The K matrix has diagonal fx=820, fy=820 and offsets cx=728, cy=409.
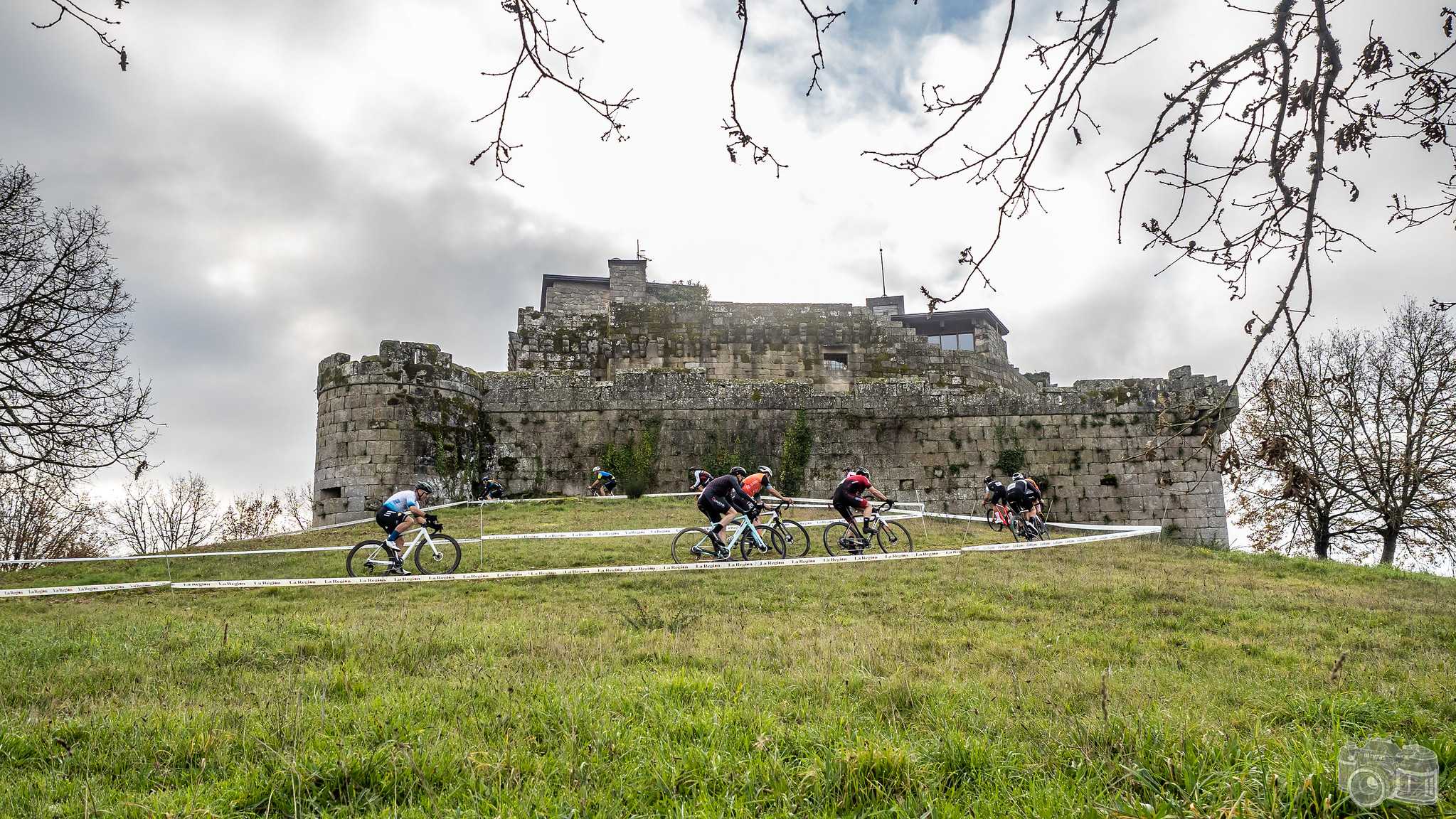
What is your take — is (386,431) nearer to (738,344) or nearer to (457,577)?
(457,577)

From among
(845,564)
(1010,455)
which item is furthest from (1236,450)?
(1010,455)

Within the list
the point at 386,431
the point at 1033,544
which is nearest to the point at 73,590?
the point at 386,431

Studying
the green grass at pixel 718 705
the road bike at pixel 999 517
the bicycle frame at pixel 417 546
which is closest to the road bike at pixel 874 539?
the road bike at pixel 999 517

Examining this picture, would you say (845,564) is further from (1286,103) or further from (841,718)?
(1286,103)

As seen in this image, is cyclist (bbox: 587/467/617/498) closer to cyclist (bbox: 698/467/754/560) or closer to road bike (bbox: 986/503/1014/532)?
cyclist (bbox: 698/467/754/560)

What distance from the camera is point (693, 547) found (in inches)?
481

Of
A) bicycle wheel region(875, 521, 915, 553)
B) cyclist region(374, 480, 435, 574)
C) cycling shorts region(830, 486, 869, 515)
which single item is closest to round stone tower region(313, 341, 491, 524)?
cyclist region(374, 480, 435, 574)

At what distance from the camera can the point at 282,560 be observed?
13.0 meters

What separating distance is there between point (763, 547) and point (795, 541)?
1339 mm

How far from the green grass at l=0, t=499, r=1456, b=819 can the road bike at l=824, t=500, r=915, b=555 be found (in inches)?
164

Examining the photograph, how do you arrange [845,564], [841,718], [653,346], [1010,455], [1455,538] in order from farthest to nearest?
[653,346], [1455,538], [1010,455], [845,564], [841,718]

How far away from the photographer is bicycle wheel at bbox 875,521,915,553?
13.3 metres

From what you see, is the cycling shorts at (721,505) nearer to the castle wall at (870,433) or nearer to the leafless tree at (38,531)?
the castle wall at (870,433)

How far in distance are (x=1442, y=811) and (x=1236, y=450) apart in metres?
1.37
